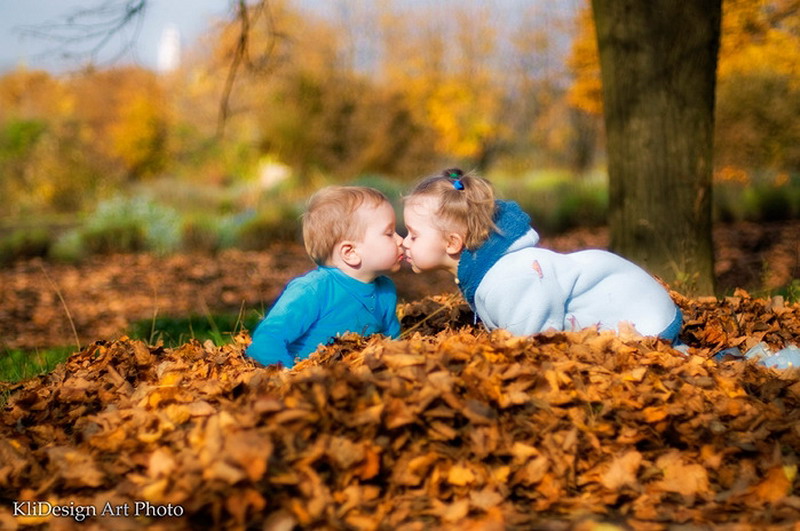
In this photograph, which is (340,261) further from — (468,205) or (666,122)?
(666,122)

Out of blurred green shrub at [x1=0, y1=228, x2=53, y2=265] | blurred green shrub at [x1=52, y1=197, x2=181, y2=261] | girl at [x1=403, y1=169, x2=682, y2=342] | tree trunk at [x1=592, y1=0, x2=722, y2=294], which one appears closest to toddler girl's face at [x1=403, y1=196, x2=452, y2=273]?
girl at [x1=403, y1=169, x2=682, y2=342]

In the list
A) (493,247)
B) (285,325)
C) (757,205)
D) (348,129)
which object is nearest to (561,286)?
(493,247)

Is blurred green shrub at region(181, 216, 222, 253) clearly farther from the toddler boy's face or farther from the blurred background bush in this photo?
the toddler boy's face

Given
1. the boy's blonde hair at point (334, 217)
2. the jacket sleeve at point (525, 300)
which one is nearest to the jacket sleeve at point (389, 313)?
the boy's blonde hair at point (334, 217)

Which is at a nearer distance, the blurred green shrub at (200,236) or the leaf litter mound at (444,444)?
the leaf litter mound at (444,444)

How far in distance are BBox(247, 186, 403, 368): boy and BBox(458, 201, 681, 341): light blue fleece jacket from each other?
427mm

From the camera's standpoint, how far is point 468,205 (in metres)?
3.45

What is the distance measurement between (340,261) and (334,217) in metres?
→ 0.22

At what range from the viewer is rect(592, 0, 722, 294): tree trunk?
4965 millimetres

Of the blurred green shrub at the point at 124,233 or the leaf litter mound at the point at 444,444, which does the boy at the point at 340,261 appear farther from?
the blurred green shrub at the point at 124,233

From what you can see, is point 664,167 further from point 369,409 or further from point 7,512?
point 7,512

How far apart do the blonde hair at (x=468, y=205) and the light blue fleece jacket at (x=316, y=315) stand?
0.55 metres

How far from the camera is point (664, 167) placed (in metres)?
5.03

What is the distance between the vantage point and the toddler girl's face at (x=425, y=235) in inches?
139
